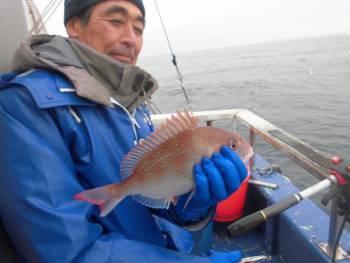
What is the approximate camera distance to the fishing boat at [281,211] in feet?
6.35

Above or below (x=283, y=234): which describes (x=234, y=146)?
above

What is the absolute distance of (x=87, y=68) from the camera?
5.78ft

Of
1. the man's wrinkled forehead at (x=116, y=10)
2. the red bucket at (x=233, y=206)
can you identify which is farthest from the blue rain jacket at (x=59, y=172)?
the red bucket at (x=233, y=206)

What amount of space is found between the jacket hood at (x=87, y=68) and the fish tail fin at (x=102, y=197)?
0.43 meters

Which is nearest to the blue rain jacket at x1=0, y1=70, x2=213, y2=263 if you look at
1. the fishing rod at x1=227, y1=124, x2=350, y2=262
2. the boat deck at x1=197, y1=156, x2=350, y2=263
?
the fishing rod at x1=227, y1=124, x2=350, y2=262

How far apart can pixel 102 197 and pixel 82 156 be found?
0.24m

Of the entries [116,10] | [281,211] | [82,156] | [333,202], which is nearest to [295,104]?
[333,202]

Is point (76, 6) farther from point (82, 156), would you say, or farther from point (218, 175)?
point (218, 175)

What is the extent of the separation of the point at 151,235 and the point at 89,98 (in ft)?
2.75

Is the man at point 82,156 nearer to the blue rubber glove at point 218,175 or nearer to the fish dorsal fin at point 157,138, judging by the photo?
the blue rubber glove at point 218,175

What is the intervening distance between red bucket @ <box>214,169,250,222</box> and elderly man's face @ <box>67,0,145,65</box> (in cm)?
218

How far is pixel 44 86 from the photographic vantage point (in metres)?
1.44

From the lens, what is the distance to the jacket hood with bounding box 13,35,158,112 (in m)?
1.52

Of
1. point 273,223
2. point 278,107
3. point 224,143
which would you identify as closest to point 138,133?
point 224,143
